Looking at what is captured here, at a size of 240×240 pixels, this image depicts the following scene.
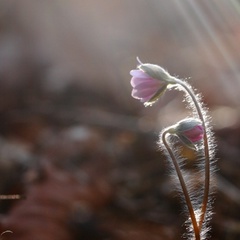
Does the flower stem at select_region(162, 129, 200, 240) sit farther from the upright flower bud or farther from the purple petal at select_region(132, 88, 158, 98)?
the purple petal at select_region(132, 88, 158, 98)

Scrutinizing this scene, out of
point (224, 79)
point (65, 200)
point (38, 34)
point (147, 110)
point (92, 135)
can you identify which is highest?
point (38, 34)

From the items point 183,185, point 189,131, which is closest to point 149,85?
point 189,131

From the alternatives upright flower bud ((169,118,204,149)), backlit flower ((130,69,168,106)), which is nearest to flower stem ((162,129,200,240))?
upright flower bud ((169,118,204,149))

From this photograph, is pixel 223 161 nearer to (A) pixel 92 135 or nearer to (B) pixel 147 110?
(A) pixel 92 135

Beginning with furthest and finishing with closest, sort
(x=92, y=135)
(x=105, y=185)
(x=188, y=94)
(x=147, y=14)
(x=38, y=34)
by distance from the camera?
1. (x=147, y=14)
2. (x=38, y=34)
3. (x=92, y=135)
4. (x=105, y=185)
5. (x=188, y=94)

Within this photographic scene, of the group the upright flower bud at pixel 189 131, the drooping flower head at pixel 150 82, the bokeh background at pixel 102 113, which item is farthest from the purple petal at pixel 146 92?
the bokeh background at pixel 102 113

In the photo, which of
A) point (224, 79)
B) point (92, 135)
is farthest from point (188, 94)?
Result: point (224, 79)

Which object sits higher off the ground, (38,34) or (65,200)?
(38,34)
